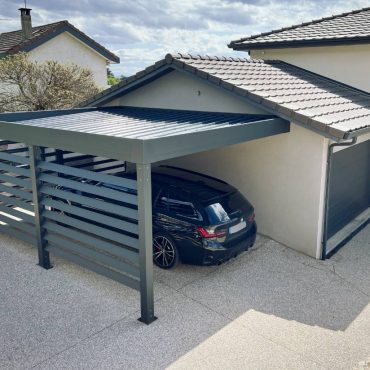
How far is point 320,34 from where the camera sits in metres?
11.6

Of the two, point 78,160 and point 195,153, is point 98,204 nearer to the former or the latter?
point 195,153

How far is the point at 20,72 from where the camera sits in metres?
14.8

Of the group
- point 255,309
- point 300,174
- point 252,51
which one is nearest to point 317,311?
point 255,309

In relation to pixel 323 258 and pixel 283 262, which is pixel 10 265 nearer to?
pixel 283 262

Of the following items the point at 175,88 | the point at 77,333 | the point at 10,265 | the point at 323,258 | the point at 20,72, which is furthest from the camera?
the point at 20,72

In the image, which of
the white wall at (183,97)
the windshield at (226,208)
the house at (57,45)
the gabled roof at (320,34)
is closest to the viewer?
the windshield at (226,208)

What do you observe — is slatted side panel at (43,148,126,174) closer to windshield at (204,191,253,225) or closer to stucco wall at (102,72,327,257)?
stucco wall at (102,72,327,257)

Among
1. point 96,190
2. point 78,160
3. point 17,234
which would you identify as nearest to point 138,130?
point 96,190

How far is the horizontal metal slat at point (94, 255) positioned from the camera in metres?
5.58

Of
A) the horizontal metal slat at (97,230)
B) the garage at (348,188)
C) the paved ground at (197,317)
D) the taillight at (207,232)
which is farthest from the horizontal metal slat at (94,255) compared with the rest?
the garage at (348,188)

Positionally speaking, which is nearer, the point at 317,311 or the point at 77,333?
the point at 77,333

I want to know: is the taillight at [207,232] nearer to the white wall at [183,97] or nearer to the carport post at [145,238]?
the carport post at [145,238]

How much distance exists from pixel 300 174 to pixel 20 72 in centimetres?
1191

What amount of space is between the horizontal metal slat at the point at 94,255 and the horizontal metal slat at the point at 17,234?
59cm
